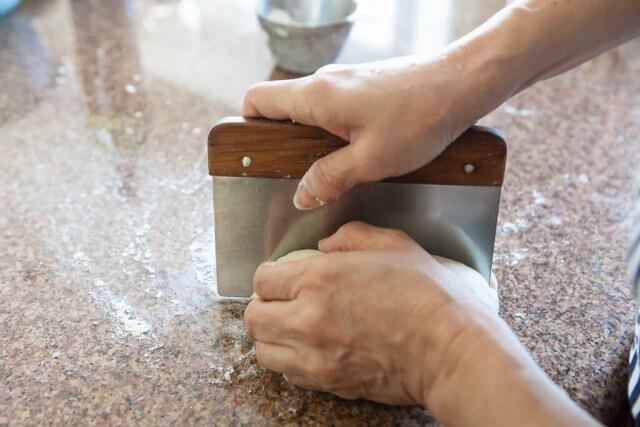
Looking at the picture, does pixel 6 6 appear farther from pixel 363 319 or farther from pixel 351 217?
pixel 363 319

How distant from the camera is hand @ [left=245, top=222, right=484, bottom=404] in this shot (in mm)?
712

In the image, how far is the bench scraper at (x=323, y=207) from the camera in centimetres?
82

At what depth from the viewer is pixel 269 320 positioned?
777 millimetres

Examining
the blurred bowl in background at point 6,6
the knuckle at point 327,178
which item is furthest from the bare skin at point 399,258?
the blurred bowl in background at point 6,6

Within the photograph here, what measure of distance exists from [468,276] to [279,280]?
0.77ft

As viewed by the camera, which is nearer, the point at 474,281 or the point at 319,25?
the point at 474,281

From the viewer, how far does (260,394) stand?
2.62ft

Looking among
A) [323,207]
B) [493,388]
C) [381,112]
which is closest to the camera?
[493,388]

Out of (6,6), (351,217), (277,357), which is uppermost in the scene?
(6,6)

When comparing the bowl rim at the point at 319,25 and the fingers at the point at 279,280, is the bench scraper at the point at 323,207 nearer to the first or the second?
the fingers at the point at 279,280

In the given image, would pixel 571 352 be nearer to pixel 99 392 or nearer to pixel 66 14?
pixel 99 392

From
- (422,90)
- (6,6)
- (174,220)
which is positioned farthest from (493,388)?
(6,6)

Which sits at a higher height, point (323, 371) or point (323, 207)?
point (323, 207)

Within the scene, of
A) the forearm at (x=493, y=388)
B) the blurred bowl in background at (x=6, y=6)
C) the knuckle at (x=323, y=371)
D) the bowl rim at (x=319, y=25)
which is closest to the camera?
the forearm at (x=493, y=388)
